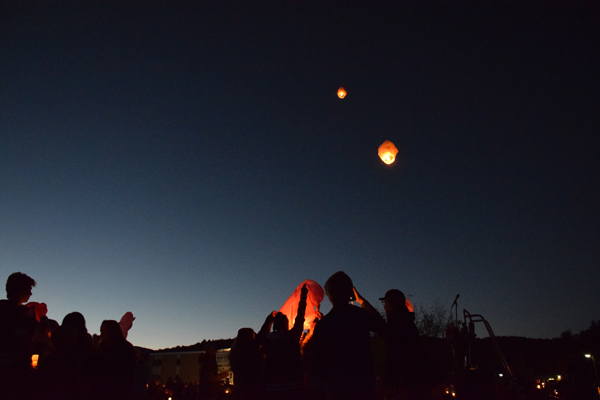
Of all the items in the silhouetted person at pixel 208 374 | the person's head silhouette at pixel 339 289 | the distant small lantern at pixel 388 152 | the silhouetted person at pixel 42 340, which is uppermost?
the distant small lantern at pixel 388 152

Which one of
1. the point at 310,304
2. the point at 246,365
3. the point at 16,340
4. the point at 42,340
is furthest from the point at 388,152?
the point at 16,340

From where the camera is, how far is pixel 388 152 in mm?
8109

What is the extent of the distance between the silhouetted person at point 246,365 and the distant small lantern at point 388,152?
5268 mm

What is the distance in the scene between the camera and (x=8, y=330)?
126 inches

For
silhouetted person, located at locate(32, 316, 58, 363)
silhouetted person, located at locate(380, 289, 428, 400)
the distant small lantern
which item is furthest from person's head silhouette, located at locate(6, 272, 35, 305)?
the distant small lantern

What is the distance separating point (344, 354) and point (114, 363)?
2.38 metres

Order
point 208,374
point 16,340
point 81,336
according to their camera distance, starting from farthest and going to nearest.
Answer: point 208,374
point 81,336
point 16,340

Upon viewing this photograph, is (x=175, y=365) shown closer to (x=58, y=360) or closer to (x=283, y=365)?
(x=58, y=360)

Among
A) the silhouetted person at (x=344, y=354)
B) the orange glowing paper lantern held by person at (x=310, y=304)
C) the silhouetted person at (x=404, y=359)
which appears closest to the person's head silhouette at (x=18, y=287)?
the silhouetted person at (x=344, y=354)

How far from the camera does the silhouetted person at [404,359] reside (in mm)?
2898

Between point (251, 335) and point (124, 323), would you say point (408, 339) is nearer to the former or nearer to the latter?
point (251, 335)

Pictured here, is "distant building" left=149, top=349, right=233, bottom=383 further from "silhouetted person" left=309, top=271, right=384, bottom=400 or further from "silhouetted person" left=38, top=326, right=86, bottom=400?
"silhouetted person" left=309, top=271, right=384, bottom=400

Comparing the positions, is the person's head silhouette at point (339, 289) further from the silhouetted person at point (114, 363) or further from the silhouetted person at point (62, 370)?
the silhouetted person at point (62, 370)

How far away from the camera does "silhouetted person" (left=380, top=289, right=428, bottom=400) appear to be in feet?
9.51
